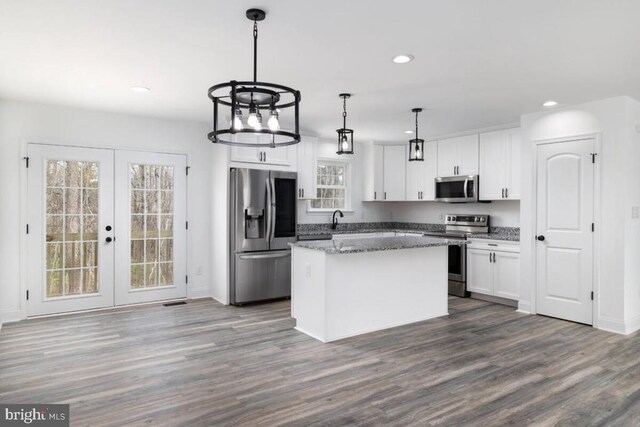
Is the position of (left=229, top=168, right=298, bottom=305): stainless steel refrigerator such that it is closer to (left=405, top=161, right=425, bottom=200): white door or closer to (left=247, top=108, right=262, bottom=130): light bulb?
(left=405, top=161, right=425, bottom=200): white door

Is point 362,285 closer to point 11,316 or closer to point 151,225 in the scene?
point 151,225

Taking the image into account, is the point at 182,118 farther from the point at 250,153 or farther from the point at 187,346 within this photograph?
the point at 187,346

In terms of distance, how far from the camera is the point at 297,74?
3578 mm

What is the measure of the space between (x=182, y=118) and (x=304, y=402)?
13.1 feet

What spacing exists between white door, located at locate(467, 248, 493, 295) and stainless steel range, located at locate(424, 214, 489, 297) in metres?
0.07

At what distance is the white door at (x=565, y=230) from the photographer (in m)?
4.48

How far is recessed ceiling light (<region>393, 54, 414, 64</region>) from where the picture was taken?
3146 millimetres

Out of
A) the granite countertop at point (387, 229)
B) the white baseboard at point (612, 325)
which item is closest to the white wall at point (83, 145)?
the granite countertop at point (387, 229)

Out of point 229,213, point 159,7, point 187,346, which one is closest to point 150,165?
point 229,213

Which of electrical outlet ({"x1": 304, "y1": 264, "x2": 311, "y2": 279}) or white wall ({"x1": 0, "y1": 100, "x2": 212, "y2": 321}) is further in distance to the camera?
white wall ({"x1": 0, "y1": 100, "x2": 212, "y2": 321})

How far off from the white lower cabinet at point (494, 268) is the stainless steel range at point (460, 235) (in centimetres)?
8

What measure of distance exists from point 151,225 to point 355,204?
348cm

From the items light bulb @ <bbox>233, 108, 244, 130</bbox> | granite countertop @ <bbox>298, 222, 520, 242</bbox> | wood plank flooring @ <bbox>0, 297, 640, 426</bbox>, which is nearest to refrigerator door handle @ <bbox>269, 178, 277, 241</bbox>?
granite countertop @ <bbox>298, 222, 520, 242</bbox>

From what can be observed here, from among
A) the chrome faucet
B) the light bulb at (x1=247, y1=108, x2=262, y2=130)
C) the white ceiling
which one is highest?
the white ceiling
